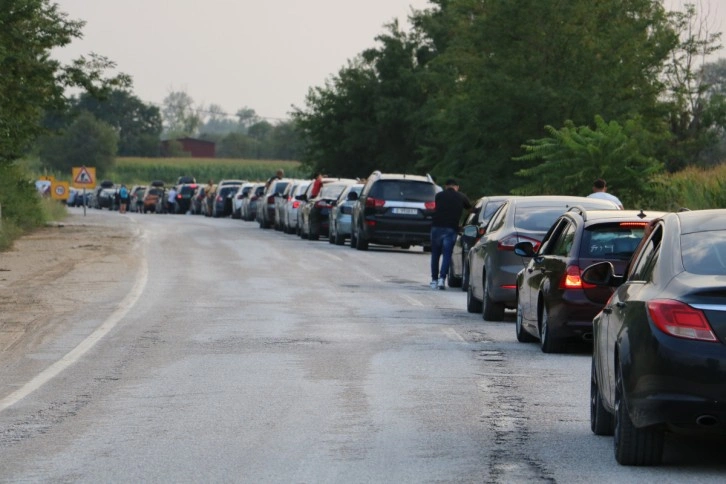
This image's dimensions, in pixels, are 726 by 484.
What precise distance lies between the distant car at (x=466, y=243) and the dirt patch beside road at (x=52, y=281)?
5.06 metres

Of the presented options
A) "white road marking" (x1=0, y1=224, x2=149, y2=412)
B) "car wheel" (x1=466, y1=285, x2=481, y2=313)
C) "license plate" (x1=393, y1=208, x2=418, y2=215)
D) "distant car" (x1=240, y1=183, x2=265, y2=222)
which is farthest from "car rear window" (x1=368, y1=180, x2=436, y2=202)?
"distant car" (x1=240, y1=183, x2=265, y2=222)

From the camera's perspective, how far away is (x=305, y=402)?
11398 millimetres

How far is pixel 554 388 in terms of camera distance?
1243 cm

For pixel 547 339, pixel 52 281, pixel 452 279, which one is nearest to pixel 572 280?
pixel 547 339

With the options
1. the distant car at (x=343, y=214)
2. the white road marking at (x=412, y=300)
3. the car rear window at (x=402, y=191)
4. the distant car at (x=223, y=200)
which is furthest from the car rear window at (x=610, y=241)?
the distant car at (x=223, y=200)

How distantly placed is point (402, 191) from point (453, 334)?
20.2 metres

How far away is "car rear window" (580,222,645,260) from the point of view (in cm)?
1493

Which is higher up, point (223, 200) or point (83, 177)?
point (83, 177)

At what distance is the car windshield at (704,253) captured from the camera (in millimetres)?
8461

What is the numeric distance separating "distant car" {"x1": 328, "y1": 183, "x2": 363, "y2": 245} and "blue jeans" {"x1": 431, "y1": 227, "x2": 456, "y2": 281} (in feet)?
47.7

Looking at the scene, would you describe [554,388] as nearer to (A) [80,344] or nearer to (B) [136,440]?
(B) [136,440]

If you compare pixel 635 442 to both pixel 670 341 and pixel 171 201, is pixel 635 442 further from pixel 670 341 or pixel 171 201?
pixel 171 201

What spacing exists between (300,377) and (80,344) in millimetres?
3659

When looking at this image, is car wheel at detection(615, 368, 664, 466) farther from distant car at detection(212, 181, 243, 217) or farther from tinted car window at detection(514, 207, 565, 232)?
distant car at detection(212, 181, 243, 217)
